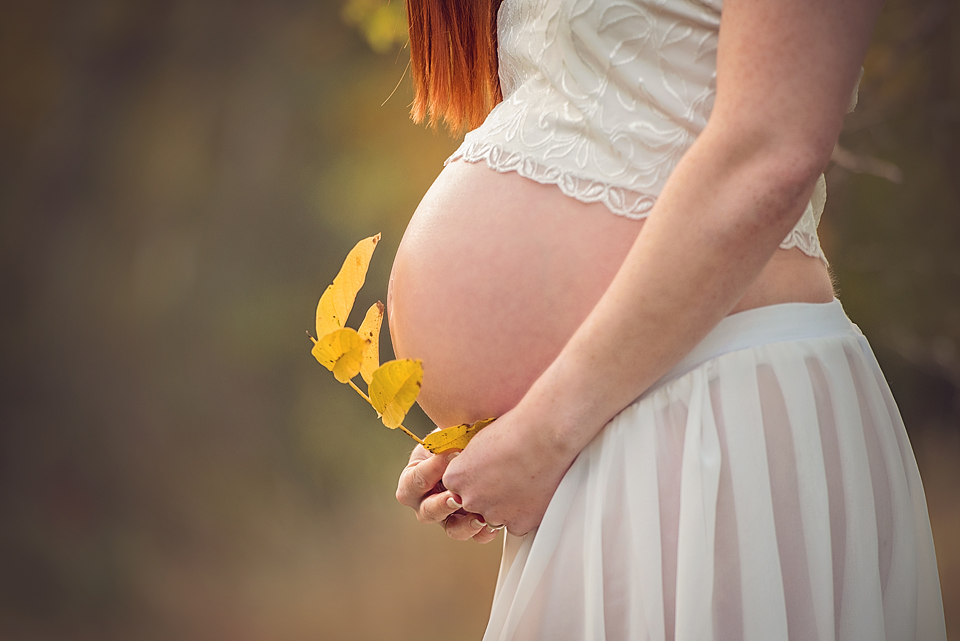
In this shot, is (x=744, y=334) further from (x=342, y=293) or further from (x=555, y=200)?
(x=342, y=293)

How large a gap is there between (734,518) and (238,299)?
1.78 metres

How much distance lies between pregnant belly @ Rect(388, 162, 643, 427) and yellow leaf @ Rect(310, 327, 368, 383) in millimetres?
57

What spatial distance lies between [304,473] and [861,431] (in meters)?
1.75

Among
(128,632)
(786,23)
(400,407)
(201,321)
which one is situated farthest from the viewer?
(201,321)

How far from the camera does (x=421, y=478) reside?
622 mm

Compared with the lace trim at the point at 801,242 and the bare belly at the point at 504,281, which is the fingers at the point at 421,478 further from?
the lace trim at the point at 801,242

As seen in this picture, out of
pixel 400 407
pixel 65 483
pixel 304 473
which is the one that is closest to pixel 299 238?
pixel 304 473

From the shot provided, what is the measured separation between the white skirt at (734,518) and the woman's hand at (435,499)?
4.2 inches

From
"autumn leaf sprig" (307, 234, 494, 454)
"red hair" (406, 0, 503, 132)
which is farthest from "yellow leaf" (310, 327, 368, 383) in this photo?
"red hair" (406, 0, 503, 132)

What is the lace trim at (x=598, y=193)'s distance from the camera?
1.64ft

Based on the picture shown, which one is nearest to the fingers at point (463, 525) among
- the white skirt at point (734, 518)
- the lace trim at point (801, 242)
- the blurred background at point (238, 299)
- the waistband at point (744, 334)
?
the white skirt at point (734, 518)

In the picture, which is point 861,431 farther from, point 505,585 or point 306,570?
point 306,570

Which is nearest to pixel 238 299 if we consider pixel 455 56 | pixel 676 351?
pixel 455 56

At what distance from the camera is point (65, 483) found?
1.94 metres
